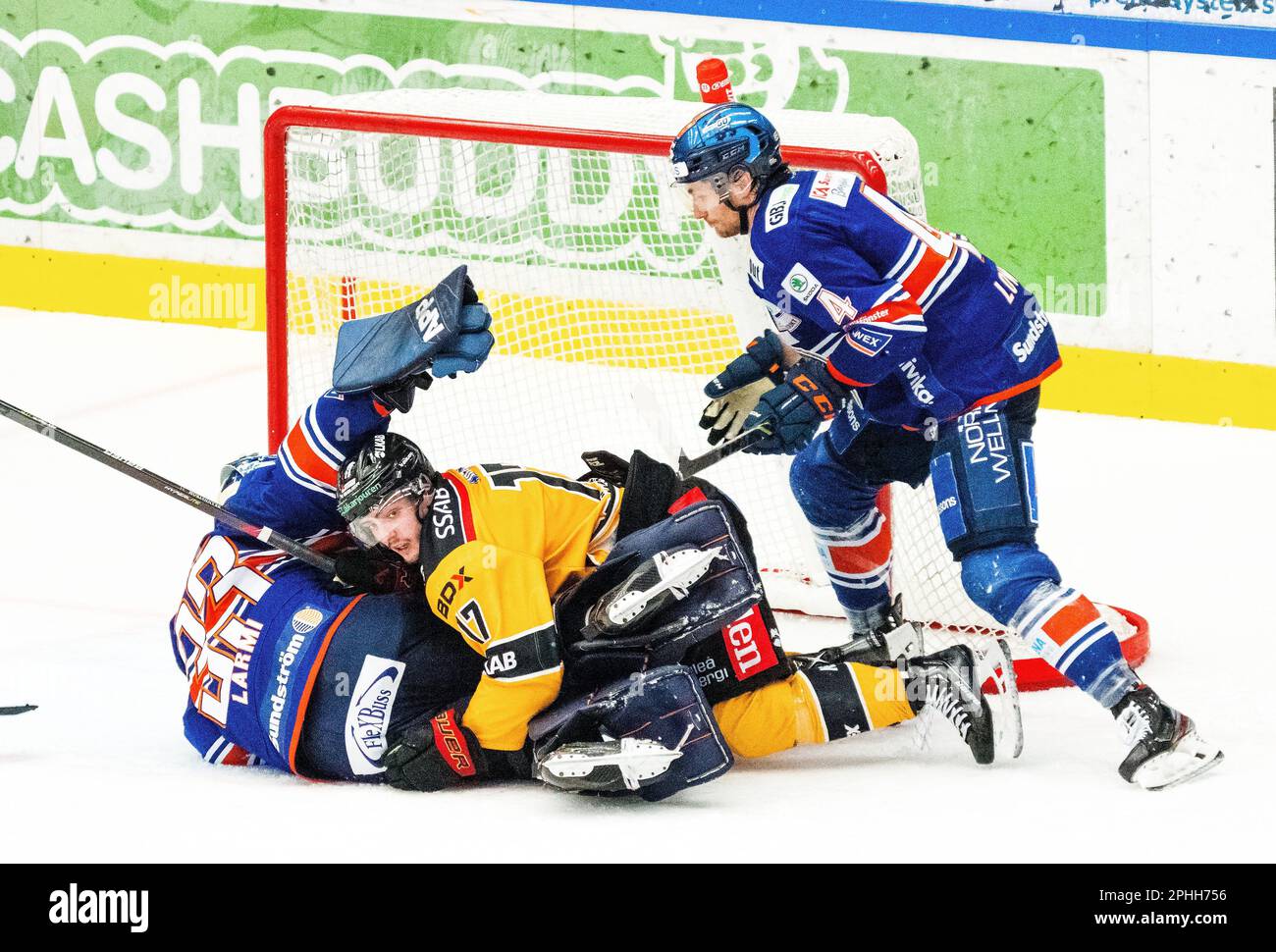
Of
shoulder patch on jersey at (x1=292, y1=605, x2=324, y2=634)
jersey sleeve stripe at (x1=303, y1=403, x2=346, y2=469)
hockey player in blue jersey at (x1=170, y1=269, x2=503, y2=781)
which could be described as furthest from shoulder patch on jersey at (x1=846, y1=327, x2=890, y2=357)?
shoulder patch on jersey at (x1=292, y1=605, x2=324, y2=634)

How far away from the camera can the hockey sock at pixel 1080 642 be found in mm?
3721

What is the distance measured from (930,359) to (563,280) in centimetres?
204

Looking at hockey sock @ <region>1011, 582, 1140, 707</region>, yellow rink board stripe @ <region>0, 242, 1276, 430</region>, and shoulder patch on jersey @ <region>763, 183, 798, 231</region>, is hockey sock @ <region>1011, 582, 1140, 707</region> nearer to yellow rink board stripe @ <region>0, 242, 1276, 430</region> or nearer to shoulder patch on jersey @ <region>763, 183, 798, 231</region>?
shoulder patch on jersey @ <region>763, 183, 798, 231</region>

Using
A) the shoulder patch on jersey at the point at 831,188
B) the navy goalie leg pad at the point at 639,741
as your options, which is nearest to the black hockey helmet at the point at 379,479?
the navy goalie leg pad at the point at 639,741

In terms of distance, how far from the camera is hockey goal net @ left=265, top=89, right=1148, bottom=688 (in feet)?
16.2

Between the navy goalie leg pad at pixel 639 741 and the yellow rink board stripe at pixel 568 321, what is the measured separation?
Answer: 1830 mm

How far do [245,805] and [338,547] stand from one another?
62cm

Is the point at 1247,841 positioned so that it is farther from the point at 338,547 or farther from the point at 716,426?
the point at 338,547

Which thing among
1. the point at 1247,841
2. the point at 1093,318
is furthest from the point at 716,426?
the point at 1093,318

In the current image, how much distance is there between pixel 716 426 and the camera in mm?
4348

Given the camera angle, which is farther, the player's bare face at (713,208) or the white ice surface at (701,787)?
the player's bare face at (713,208)

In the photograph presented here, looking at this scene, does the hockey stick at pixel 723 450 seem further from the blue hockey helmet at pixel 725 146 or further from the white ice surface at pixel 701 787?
the white ice surface at pixel 701 787

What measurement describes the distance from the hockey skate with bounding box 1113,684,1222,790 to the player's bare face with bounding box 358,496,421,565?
1.35 meters

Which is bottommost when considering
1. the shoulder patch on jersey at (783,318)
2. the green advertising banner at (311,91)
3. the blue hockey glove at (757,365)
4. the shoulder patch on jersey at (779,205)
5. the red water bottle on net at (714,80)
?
the blue hockey glove at (757,365)
